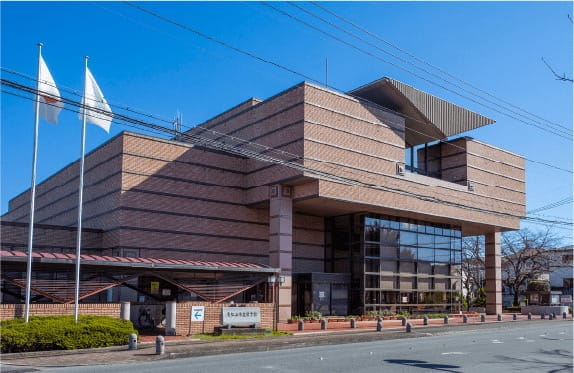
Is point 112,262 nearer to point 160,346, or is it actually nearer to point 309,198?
point 160,346

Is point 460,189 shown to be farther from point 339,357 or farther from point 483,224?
point 339,357

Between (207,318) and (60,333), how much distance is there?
8.65 metres

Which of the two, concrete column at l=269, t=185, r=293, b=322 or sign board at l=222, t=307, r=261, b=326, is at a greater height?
concrete column at l=269, t=185, r=293, b=322

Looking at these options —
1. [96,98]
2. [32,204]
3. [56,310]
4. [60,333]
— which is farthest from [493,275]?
[32,204]

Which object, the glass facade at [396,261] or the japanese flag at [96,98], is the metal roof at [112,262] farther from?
the glass facade at [396,261]

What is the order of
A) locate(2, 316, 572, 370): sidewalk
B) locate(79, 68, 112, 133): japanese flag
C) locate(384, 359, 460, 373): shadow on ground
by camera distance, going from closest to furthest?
locate(384, 359, 460, 373): shadow on ground < locate(2, 316, 572, 370): sidewalk < locate(79, 68, 112, 133): japanese flag

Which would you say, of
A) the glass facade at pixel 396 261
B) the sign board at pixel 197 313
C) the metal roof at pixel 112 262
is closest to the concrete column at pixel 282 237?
the glass facade at pixel 396 261

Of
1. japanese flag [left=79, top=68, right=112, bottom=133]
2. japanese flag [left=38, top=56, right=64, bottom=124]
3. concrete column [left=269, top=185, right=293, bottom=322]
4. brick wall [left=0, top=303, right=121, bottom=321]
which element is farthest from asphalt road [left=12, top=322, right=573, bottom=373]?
concrete column [left=269, top=185, right=293, bottom=322]

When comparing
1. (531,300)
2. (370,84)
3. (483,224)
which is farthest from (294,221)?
(531,300)

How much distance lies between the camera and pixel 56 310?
22.8 meters

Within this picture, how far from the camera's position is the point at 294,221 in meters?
41.1

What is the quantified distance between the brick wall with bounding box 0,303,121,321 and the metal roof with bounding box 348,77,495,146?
2311cm

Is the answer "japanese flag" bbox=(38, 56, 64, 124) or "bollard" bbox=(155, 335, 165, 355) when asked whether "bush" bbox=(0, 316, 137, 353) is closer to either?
"bollard" bbox=(155, 335, 165, 355)

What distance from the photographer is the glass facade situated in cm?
4041
